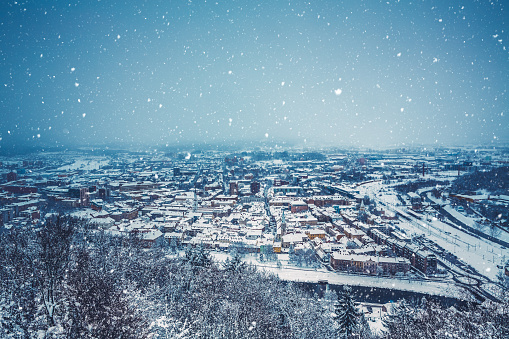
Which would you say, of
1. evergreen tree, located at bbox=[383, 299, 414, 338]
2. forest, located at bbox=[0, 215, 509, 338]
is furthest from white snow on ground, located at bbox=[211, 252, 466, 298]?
evergreen tree, located at bbox=[383, 299, 414, 338]

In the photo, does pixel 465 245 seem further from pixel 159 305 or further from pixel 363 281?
pixel 159 305

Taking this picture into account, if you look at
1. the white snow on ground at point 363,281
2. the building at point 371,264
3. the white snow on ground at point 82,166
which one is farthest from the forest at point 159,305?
the white snow on ground at point 82,166

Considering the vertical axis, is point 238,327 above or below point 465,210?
above

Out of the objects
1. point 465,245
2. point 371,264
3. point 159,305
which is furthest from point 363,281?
point 159,305

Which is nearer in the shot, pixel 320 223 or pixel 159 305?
pixel 159 305

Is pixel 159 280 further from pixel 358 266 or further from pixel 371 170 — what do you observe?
pixel 371 170

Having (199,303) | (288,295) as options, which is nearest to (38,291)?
(199,303)

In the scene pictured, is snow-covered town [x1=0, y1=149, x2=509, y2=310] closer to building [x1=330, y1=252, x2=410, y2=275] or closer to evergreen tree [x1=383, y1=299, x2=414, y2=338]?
building [x1=330, y1=252, x2=410, y2=275]
